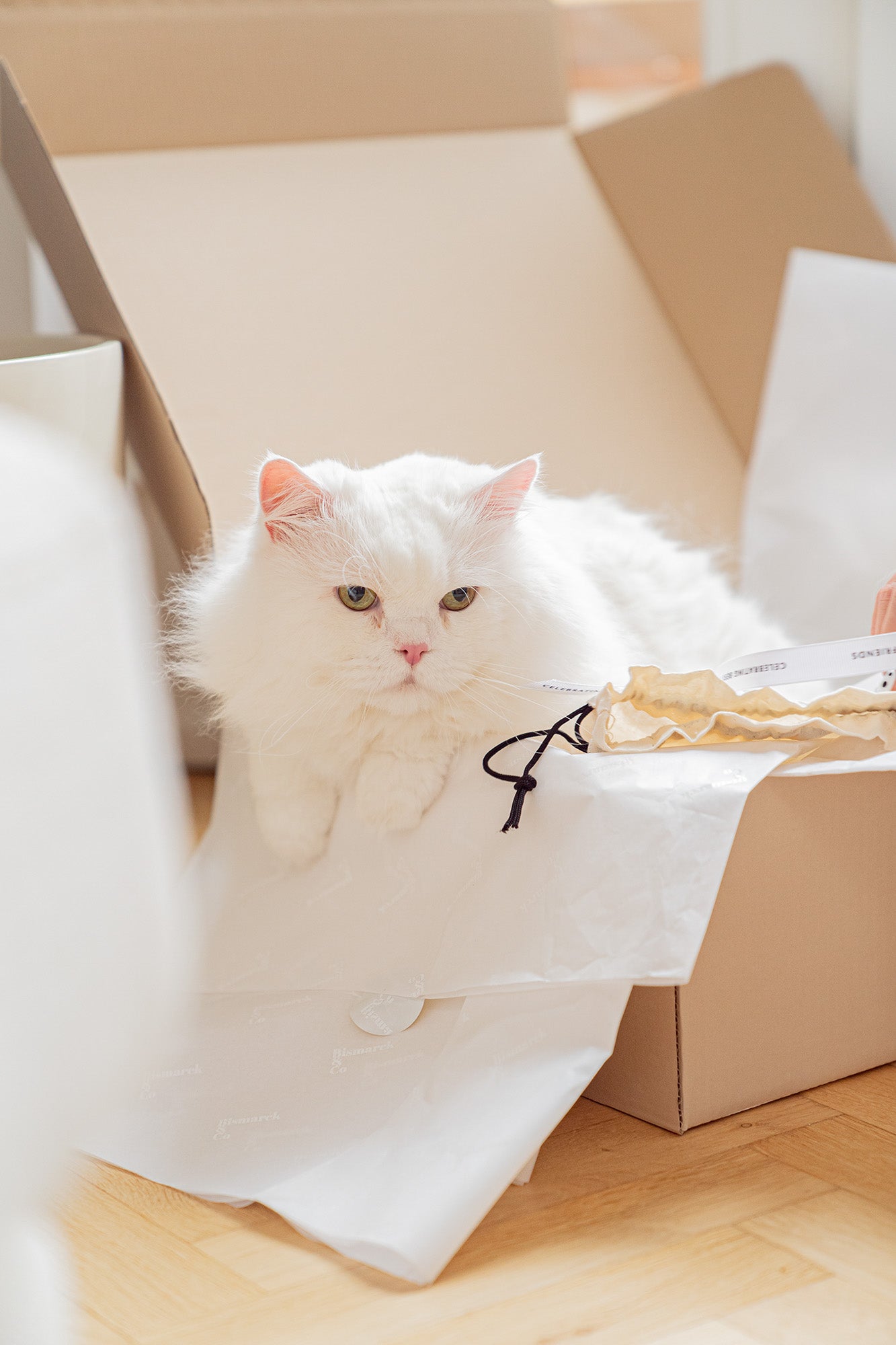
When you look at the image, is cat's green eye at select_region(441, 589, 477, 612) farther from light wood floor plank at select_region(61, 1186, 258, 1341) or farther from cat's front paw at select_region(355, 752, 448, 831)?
light wood floor plank at select_region(61, 1186, 258, 1341)

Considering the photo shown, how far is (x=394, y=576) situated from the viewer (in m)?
0.99

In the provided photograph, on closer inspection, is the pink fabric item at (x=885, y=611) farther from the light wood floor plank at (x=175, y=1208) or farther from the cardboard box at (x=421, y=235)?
the light wood floor plank at (x=175, y=1208)

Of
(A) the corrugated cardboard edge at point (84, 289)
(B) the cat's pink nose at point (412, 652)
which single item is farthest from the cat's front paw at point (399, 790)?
(A) the corrugated cardboard edge at point (84, 289)

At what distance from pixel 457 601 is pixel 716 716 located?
0.25 m

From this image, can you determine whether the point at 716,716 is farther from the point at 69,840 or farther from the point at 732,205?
the point at 732,205

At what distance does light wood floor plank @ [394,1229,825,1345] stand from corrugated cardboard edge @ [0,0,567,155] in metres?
1.77

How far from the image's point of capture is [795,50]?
2.05 meters

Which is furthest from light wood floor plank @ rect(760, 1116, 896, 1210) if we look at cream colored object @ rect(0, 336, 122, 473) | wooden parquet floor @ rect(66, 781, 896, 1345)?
cream colored object @ rect(0, 336, 122, 473)

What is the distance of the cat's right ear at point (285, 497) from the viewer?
1.00 meters

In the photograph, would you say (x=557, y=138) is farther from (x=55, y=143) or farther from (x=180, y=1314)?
(x=180, y=1314)

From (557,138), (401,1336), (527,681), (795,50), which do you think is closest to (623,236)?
(557,138)

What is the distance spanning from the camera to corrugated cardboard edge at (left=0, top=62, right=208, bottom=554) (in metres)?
1.46

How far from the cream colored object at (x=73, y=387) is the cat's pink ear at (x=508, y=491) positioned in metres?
0.40

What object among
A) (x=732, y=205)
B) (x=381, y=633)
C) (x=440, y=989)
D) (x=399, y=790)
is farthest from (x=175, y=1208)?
(x=732, y=205)
